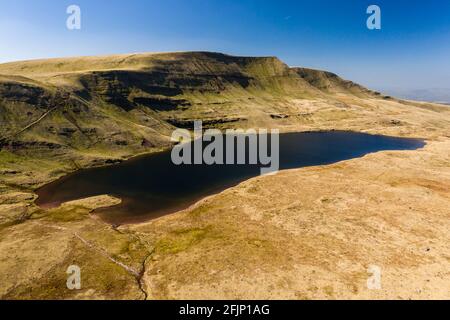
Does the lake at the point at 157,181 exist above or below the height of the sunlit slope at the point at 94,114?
below

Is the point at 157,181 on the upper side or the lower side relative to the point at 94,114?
lower

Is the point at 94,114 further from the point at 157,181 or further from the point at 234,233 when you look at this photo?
the point at 234,233

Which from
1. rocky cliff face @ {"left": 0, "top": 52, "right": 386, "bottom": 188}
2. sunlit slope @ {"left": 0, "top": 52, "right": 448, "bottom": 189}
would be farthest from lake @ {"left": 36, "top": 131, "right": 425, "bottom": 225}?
rocky cliff face @ {"left": 0, "top": 52, "right": 386, "bottom": 188}

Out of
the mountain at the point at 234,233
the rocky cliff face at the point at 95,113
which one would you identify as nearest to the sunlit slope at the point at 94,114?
the rocky cliff face at the point at 95,113

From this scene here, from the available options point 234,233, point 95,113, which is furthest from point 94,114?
point 234,233

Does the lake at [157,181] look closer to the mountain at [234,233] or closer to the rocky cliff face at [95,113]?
the mountain at [234,233]

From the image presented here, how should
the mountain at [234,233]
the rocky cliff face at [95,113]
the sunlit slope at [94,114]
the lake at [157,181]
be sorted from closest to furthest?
the mountain at [234,233], the lake at [157,181], the sunlit slope at [94,114], the rocky cliff face at [95,113]
